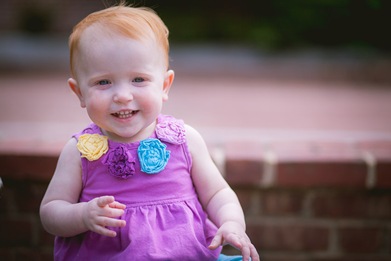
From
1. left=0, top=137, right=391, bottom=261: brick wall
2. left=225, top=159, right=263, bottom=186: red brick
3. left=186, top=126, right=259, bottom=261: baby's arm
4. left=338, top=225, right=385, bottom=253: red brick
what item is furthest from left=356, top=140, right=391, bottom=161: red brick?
left=186, top=126, right=259, bottom=261: baby's arm

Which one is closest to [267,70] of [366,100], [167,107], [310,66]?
[310,66]

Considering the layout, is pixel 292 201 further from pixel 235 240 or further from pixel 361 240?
pixel 235 240

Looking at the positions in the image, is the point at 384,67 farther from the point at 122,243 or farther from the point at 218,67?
the point at 122,243

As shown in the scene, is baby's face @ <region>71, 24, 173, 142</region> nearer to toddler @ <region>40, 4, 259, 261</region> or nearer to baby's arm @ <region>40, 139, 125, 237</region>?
toddler @ <region>40, 4, 259, 261</region>

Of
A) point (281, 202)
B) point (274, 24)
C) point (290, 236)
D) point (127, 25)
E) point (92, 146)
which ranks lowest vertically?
point (290, 236)

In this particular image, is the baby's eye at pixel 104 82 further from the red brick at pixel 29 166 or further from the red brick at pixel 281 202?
the red brick at pixel 281 202

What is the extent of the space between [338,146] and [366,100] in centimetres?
217

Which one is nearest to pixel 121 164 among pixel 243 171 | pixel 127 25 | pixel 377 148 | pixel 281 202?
pixel 127 25

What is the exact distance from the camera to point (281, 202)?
217 centimetres

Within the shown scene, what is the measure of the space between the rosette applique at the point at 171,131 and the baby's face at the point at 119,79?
0.25ft

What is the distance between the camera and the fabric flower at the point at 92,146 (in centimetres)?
134

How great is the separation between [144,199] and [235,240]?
0.82ft

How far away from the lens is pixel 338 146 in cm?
236

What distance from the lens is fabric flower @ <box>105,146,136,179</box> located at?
4.33 feet
